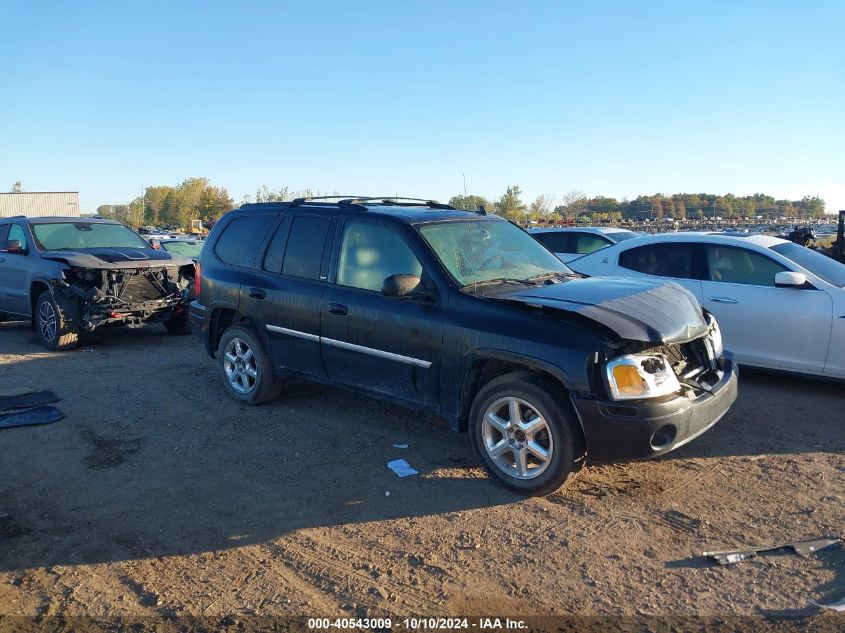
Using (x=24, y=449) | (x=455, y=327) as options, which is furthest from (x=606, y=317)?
(x=24, y=449)

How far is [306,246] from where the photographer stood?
595cm

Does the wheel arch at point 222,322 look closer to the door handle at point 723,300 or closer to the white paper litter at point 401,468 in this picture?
the white paper litter at point 401,468

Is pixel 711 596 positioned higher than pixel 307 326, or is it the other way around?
pixel 307 326

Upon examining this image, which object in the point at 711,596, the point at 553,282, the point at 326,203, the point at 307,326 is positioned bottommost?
the point at 711,596

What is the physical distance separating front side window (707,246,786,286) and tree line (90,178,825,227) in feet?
31.8

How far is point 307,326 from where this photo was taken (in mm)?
5758

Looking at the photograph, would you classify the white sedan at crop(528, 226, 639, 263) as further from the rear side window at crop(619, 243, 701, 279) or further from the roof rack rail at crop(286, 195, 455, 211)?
the roof rack rail at crop(286, 195, 455, 211)

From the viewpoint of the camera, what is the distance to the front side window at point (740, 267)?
22.6 feet

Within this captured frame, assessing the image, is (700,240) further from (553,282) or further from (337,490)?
(337,490)

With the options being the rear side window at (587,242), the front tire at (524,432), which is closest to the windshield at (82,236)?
the rear side window at (587,242)

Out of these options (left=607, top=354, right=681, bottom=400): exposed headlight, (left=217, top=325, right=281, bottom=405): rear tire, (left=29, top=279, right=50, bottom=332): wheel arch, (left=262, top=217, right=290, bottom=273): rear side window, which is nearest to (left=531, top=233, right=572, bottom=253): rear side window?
(left=262, top=217, right=290, bottom=273): rear side window

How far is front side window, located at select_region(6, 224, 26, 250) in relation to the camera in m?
10.2

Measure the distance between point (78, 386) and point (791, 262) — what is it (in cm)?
740

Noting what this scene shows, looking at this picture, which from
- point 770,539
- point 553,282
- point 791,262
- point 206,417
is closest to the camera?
point 770,539
